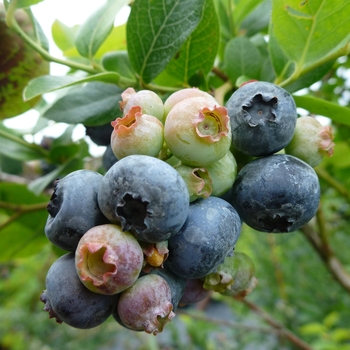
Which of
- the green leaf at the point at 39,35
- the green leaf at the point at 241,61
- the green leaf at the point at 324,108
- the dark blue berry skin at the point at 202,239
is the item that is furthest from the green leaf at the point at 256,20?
the dark blue berry skin at the point at 202,239

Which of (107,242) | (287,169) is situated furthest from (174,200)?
(287,169)

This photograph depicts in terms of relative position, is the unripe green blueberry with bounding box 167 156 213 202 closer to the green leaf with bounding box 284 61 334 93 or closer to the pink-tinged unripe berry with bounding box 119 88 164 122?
the pink-tinged unripe berry with bounding box 119 88 164 122

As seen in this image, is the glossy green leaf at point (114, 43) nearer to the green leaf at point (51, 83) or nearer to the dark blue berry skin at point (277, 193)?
the green leaf at point (51, 83)

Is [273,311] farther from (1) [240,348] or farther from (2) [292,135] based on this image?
(2) [292,135]

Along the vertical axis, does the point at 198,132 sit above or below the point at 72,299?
above

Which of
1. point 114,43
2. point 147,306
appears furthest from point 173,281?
point 114,43

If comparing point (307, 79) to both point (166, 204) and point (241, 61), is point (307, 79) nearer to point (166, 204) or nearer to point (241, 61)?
point (241, 61)
